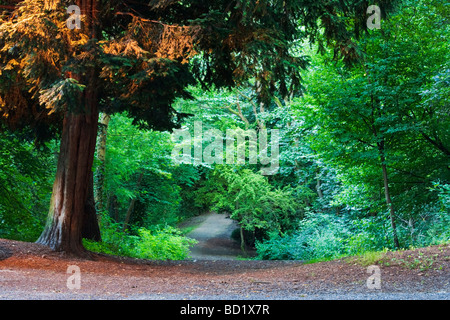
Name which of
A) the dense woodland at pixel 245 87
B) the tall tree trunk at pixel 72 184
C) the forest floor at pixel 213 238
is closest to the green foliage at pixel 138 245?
the dense woodland at pixel 245 87

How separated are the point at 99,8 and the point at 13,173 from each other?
4.91 metres

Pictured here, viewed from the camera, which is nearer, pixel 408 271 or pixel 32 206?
pixel 408 271

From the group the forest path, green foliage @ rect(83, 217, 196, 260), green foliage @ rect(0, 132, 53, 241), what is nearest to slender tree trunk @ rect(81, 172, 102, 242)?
green foliage @ rect(83, 217, 196, 260)

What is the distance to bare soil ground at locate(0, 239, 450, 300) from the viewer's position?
16.5 feet

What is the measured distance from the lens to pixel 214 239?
85.3ft

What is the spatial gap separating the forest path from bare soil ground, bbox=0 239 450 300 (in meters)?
12.5

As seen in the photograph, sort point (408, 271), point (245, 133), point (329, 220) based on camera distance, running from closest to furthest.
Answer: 1. point (408, 271)
2. point (329, 220)
3. point (245, 133)

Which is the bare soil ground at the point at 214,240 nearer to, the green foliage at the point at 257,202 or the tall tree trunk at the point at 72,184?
the green foliage at the point at 257,202

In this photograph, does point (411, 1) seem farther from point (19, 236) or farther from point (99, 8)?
point (19, 236)

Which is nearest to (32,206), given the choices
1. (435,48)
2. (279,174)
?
(435,48)

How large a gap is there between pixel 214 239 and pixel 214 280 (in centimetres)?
1926
